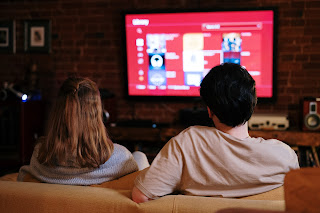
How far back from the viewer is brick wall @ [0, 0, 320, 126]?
4.30 meters

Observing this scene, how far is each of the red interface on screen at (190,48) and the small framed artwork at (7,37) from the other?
1497mm

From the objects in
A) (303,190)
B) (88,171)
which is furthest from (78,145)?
(303,190)

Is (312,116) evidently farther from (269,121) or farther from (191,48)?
(191,48)

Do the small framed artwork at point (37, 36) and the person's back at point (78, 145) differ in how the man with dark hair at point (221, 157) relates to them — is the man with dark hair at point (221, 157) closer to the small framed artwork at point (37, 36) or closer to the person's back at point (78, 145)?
the person's back at point (78, 145)

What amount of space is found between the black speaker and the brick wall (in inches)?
12.4

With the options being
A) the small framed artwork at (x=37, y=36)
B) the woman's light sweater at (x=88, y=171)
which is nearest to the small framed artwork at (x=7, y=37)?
the small framed artwork at (x=37, y=36)

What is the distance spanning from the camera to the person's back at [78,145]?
1.72m

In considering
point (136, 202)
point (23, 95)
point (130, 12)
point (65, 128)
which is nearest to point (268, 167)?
point (136, 202)

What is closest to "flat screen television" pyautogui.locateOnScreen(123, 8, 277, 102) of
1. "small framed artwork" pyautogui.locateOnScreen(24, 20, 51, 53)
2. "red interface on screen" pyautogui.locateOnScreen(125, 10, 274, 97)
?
"red interface on screen" pyautogui.locateOnScreen(125, 10, 274, 97)

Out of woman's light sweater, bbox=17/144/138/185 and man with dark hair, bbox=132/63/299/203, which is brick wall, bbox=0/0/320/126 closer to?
woman's light sweater, bbox=17/144/138/185

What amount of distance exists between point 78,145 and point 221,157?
2.00ft

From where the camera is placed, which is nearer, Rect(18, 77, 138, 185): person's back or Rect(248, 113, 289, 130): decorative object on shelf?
Rect(18, 77, 138, 185): person's back

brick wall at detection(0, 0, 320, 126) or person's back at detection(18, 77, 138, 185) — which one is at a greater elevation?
brick wall at detection(0, 0, 320, 126)

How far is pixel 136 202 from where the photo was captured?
4.51 ft
